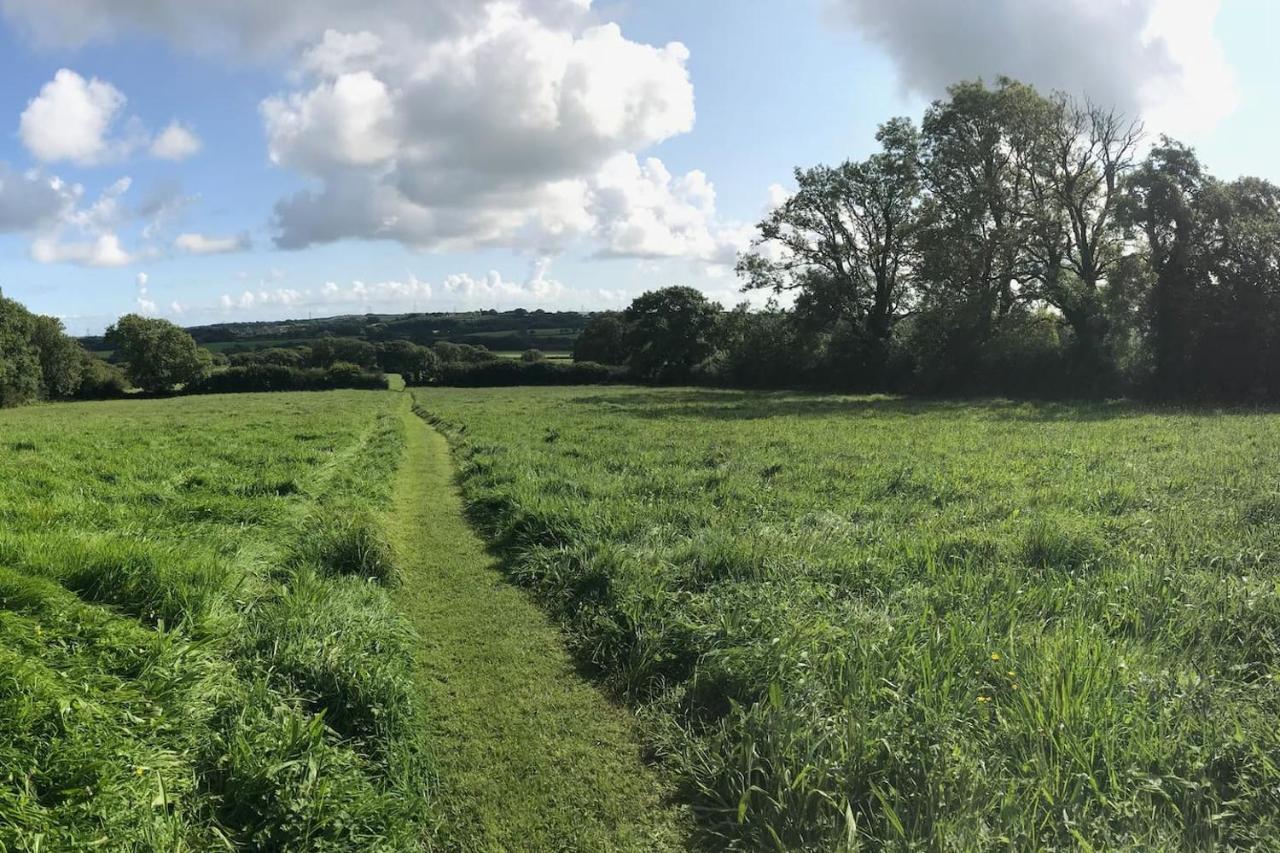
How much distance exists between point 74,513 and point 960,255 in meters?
37.7

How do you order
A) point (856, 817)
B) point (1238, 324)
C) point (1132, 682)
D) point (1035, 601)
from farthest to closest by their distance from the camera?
point (1238, 324) < point (1035, 601) < point (1132, 682) < point (856, 817)

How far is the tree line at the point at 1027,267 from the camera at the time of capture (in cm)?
3053

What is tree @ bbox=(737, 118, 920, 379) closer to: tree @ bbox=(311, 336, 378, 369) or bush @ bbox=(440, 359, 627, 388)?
bush @ bbox=(440, 359, 627, 388)

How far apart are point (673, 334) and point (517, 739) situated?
221 ft

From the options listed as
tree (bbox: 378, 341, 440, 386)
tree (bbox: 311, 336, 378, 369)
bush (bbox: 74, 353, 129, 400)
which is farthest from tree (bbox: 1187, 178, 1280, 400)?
bush (bbox: 74, 353, 129, 400)

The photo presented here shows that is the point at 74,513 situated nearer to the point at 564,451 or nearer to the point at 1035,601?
the point at 564,451

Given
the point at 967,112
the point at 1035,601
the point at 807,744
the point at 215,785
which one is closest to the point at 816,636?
the point at 807,744

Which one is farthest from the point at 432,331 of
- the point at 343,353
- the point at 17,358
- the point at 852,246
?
the point at 852,246

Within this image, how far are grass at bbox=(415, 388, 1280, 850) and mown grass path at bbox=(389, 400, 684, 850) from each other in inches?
10.2

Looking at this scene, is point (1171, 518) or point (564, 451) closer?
point (1171, 518)

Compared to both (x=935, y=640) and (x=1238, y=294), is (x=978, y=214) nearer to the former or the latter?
(x=1238, y=294)

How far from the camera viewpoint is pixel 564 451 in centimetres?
1667

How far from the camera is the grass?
141 inches

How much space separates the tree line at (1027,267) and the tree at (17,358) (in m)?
61.5
